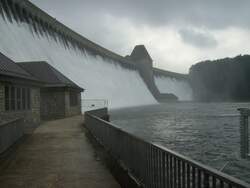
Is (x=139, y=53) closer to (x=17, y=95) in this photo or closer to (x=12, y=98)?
(x=17, y=95)

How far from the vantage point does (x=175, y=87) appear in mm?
165875

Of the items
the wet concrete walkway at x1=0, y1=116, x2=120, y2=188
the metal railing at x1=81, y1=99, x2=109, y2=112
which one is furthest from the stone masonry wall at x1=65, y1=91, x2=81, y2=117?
the wet concrete walkway at x1=0, y1=116, x2=120, y2=188

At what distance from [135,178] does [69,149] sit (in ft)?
20.5

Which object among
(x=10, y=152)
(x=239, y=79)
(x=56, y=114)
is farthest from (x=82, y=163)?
(x=239, y=79)

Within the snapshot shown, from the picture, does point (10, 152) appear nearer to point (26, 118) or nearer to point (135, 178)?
point (135, 178)

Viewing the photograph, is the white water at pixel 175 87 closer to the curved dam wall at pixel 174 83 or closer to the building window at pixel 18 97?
the curved dam wall at pixel 174 83

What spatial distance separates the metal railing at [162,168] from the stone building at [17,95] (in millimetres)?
9152

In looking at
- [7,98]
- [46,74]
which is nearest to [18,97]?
[7,98]

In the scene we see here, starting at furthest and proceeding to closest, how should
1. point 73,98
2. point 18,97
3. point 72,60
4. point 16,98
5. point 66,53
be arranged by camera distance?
point 72,60 → point 66,53 → point 73,98 → point 18,97 → point 16,98

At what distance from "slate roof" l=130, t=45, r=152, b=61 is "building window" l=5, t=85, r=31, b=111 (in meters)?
117

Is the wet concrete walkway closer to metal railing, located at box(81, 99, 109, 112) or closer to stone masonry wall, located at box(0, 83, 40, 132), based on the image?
stone masonry wall, located at box(0, 83, 40, 132)

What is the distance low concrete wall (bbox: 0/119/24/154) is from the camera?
11539 millimetres

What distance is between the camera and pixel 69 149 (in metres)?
13.2

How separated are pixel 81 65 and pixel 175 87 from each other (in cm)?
10528
